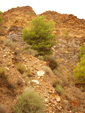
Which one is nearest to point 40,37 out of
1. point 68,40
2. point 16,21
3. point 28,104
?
point 28,104

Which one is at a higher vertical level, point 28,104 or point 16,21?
point 16,21

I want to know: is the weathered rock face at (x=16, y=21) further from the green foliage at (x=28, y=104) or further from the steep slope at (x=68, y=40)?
the green foliage at (x=28, y=104)

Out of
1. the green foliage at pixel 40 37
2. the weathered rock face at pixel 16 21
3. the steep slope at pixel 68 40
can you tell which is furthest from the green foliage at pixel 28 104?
the weathered rock face at pixel 16 21

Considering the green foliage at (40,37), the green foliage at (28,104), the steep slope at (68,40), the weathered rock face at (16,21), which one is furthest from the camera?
the weathered rock face at (16,21)

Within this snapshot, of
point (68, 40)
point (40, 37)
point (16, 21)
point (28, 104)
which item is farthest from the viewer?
point (16, 21)

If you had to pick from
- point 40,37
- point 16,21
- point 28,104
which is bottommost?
point 28,104

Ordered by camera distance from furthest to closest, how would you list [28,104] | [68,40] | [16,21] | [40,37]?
[16,21] → [68,40] → [40,37] → [28,104]

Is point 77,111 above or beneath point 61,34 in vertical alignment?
beneath

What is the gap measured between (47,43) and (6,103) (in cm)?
1008

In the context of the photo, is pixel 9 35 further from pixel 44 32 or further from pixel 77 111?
pixel 77 111

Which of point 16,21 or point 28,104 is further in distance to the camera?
point 16,21

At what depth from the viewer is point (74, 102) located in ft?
22.4

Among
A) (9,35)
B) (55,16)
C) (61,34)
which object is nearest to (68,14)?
(55,16)

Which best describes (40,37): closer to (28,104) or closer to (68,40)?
(28,104)
